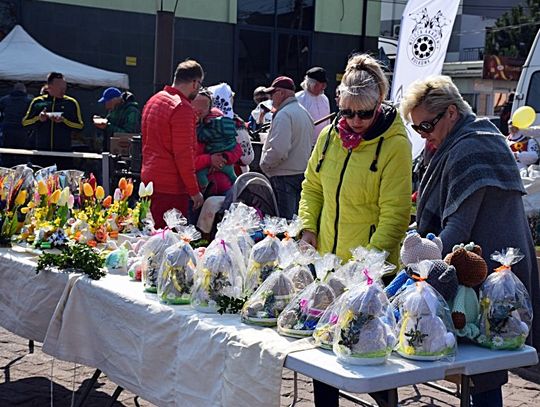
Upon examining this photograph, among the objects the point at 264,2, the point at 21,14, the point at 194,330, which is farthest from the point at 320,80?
the point at 264,2

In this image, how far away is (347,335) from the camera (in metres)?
2.33

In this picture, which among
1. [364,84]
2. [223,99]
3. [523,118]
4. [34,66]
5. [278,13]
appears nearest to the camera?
[364,84]

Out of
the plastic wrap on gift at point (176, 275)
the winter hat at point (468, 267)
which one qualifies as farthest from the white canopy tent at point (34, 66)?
the winter hat at point (468, 267)

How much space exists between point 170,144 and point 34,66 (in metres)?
8.01

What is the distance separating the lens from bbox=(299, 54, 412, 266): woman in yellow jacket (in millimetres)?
3203

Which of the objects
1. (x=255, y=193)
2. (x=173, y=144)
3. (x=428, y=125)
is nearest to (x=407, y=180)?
(x=428, y=125)

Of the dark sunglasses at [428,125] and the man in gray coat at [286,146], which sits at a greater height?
the dark sunglasses at [428,125]

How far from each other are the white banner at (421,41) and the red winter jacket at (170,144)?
8.52 ft

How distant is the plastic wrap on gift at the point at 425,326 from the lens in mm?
Answer: 2377

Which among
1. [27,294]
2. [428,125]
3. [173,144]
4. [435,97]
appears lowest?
[27,294]

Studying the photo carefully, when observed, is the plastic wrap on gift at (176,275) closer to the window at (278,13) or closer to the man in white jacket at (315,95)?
the man in white jacket at (315,95)

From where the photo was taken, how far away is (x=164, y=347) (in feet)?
9.58

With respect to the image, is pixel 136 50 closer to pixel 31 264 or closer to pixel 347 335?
pixel 31 264

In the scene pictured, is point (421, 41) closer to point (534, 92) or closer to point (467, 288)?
point (534, 92)
